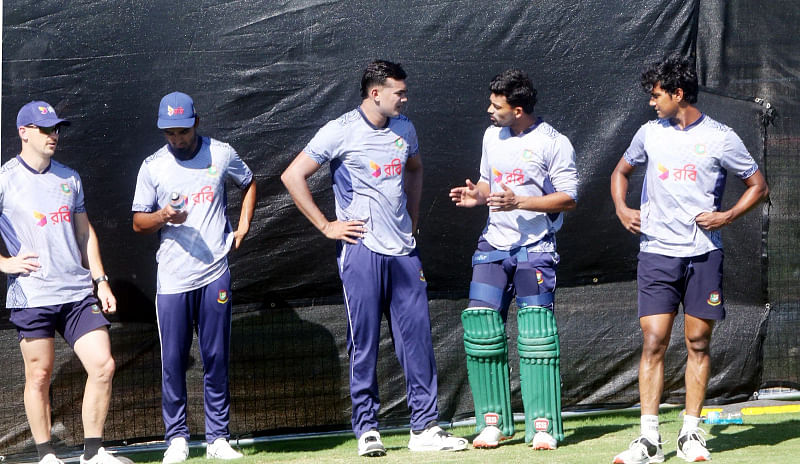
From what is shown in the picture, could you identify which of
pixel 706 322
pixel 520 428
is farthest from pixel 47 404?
pixel 706 322

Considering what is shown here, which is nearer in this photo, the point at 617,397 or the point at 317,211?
the point at 317,211

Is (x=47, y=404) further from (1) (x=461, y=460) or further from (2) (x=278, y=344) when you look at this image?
(1) (x=461, y=460)

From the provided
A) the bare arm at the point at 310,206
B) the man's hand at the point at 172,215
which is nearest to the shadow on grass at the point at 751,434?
the bare arm at the point at 310,206

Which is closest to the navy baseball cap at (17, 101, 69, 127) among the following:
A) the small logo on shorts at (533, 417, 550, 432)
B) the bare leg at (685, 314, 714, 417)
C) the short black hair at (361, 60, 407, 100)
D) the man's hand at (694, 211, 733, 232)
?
the short black hair at (361, 60, 407, 100)

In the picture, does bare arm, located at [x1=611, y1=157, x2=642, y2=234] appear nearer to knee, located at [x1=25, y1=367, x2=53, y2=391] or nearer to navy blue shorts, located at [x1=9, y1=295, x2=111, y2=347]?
navy blue shorts, located at [x1=9, y1=295, x2=111, y2=347]

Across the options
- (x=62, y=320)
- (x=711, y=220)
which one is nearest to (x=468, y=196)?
(x=711, y=220)

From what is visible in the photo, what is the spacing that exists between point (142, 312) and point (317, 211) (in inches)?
→ 49.5

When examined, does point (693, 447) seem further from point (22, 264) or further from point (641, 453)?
point (22, 264)

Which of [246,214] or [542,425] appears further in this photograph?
[246,214]

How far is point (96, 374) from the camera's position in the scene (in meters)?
5.11

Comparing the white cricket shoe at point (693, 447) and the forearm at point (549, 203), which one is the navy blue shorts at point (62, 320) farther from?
the white cricket shoe at point (693, 447)

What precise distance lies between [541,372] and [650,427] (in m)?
0.67

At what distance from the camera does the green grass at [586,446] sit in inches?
Answer: 198

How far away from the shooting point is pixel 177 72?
591 cm
